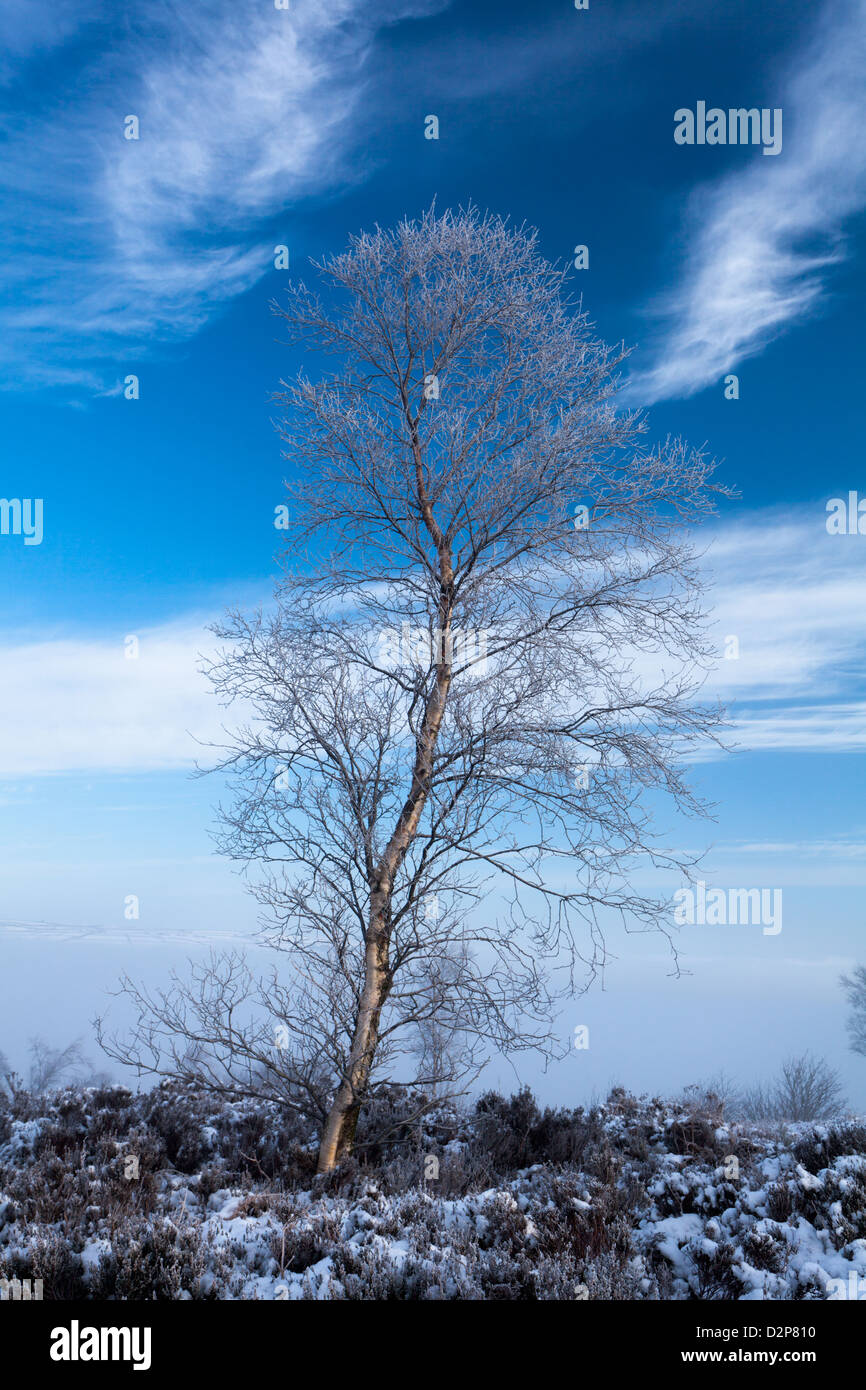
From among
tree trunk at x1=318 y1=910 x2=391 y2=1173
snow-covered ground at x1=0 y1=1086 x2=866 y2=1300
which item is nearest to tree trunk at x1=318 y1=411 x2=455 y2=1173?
tree trunk at x1=318 y1=910 x2=391 y2=1173

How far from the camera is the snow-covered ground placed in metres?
5.68

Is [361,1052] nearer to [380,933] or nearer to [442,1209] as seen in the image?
[380,933]

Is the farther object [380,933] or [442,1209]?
[380,933]

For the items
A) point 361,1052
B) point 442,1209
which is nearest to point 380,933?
point 361,1052

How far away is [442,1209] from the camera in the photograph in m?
7.01

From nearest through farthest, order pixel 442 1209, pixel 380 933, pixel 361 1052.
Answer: pixel 442 1209 → pixel 361 1052 → pixel 380 933

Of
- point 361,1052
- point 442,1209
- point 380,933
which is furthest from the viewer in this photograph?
point 380,933

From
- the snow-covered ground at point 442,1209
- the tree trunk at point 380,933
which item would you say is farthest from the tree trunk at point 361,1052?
the snow-covered ground at point 442,1209

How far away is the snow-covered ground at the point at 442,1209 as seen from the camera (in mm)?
5680
